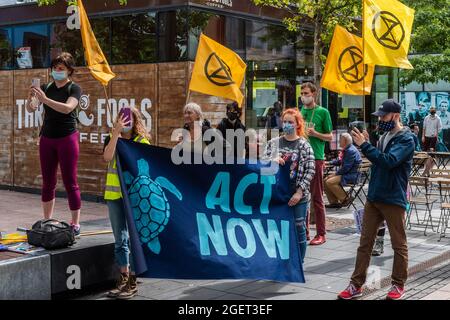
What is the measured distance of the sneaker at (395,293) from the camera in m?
6.11

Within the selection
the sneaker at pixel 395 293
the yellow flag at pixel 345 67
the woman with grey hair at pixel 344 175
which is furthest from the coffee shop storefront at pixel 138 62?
the sneaker at pixel 395 293

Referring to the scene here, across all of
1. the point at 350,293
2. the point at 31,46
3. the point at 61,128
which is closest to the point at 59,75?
the point at 61,128

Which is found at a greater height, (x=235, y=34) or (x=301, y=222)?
(x=235, y=34)

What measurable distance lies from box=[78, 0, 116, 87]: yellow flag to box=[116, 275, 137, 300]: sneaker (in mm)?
2063

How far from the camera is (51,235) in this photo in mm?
5953

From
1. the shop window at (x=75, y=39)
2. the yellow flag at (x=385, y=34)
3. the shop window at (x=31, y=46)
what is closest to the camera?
the yellow flag at (x=385, y=34)

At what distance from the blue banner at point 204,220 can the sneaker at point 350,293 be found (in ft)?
1.39

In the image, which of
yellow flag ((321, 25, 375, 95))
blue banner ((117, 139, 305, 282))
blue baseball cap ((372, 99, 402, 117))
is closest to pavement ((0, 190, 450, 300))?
blue banner ((117, 139, 305, 282))

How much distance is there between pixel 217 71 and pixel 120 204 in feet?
8.81

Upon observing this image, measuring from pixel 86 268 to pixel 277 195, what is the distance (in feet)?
6.44

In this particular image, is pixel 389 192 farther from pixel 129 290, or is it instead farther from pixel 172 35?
pixel 172 35

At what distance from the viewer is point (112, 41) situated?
1239cm

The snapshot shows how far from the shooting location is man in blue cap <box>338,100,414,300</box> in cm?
593

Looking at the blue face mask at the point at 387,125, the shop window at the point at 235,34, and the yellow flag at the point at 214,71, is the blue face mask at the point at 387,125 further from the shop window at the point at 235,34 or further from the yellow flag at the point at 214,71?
the shop window at the point at 235,34
